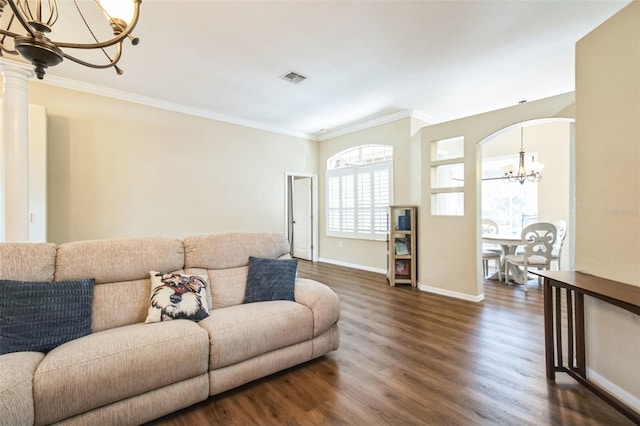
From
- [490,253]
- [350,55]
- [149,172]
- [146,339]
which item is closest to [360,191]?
[490,253]

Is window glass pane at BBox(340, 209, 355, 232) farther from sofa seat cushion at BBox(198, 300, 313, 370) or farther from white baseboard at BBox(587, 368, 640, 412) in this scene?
white baseboard at BBox(587, 368, 640, 412)

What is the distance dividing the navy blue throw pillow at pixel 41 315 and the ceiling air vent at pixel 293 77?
125 inches

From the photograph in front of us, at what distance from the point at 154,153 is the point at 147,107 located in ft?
2.41

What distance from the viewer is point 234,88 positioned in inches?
164

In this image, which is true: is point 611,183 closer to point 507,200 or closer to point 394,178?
point 394,178

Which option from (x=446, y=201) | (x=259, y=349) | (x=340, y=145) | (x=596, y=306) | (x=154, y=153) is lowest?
(x=259, y=349)

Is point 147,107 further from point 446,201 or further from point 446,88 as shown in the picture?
point 446,201

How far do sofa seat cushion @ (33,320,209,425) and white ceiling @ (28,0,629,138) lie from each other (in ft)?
8.72

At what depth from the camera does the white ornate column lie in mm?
3043

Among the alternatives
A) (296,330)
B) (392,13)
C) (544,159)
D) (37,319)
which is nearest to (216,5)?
(392,13)

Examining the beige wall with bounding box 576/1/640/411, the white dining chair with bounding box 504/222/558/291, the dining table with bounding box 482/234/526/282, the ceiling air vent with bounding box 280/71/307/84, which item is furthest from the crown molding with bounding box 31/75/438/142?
the beige wall with bounding box 576/1/640/411

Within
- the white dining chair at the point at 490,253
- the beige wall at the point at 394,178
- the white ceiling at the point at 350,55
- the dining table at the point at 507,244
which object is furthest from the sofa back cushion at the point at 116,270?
the white dining chair at the point at 490,253

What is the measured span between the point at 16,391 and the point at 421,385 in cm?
224

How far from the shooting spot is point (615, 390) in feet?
6.06
